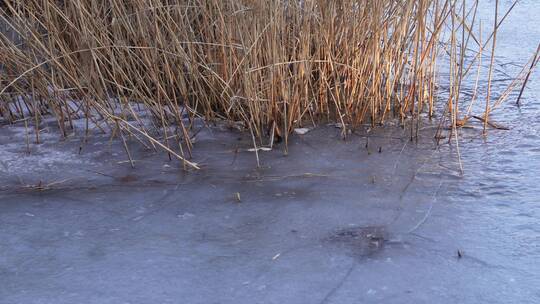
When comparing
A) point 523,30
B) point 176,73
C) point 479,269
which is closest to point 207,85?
point 176,73

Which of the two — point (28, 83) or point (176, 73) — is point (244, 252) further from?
point (28, 83)

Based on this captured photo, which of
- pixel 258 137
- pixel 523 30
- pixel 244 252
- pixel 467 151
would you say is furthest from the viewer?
pixel 523 30

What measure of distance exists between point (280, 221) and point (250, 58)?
0.78 meters

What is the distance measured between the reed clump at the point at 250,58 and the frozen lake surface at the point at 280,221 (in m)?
0.13

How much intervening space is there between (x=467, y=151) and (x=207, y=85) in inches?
41.7

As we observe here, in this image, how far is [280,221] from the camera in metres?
2.13

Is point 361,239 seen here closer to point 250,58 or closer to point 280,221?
point 280,221

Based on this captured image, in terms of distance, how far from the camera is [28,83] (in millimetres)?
2939

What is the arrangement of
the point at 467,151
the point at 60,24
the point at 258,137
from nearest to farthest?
the point at 467,151 < the point at 258,137 < the point at 60,24

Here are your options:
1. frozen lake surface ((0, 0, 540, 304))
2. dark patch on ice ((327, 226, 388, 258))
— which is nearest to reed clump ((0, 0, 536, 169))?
frozen lake surface ((0, 0, 540, 304))

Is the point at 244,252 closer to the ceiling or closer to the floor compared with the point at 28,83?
closer to the floor

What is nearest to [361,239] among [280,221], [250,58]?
[280,221]

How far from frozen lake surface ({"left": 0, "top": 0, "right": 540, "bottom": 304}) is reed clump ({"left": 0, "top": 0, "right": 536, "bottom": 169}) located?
13 cm

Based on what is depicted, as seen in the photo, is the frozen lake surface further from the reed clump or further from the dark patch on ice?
the reed clump
